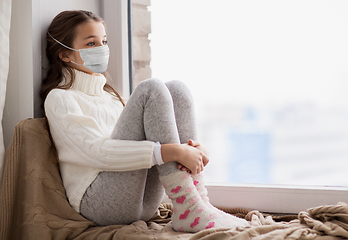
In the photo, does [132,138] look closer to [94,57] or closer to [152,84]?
[152,84]

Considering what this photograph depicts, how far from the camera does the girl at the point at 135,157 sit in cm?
94

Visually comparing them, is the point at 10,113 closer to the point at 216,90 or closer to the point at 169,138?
the point at 169,138

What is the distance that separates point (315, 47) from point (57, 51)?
1054mm

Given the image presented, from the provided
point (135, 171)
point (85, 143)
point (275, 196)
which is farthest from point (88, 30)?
point (275, 196)

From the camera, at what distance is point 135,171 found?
0.99 metres

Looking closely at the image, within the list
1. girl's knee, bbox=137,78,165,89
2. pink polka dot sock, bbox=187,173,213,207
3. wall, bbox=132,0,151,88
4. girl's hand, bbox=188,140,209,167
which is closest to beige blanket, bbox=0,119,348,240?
pink polka dot sock, bbox=187,173,213,207

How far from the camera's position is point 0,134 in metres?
0.98

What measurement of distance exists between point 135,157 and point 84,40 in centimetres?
57

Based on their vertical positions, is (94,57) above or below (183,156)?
above

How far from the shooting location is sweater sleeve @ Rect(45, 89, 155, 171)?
3.09 ft

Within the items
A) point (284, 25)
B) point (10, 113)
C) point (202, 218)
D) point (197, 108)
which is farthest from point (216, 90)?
point (10, 113)

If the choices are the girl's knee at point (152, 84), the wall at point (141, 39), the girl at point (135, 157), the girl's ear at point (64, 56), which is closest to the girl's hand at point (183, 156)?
the girl at point (135, 157)

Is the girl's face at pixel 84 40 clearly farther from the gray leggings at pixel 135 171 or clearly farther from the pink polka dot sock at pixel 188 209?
the pink polka dot sock at pixel 188 209

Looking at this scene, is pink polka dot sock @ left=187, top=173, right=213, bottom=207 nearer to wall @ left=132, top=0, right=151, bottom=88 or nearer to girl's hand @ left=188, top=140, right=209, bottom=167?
girl's hand @ left=188, top=140, right=209, bottom=167
